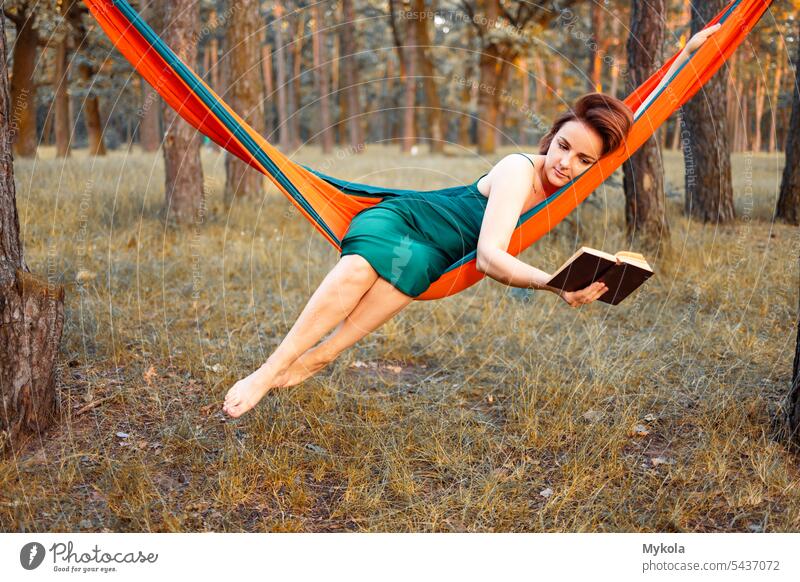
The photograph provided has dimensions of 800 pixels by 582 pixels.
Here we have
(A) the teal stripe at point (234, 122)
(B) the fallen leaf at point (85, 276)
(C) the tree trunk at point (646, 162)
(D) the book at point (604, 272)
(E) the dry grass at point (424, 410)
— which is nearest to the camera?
(D) the book at point (604, 272)

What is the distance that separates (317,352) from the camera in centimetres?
271

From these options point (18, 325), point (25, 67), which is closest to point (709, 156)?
point (18, 325)

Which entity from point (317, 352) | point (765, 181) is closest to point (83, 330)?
point (317, 352)

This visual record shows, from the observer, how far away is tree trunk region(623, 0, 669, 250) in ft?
16.0

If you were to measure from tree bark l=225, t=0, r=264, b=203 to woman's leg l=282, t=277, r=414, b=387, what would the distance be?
4011 millimetres

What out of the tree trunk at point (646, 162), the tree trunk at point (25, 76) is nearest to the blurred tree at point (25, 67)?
the tree trunk at point (25, 76)

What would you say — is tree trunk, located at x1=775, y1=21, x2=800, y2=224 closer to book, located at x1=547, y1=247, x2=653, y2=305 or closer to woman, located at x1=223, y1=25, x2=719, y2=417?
woman, located at x1=223, y1=25, x2=719, y2=417

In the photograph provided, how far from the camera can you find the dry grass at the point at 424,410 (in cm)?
236

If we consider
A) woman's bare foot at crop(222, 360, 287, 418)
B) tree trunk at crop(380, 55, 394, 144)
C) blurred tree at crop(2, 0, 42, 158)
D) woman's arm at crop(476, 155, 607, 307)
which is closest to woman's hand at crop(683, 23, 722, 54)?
woman's arm at crop(476, 155, 607, 307)

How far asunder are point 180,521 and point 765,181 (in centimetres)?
786

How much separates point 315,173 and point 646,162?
290 centimetres

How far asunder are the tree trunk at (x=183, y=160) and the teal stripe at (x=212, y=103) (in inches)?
119

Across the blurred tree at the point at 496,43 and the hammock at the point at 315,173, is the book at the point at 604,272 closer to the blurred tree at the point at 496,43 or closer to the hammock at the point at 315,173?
the hammock at the point at 315,173

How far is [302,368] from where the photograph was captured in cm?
267
